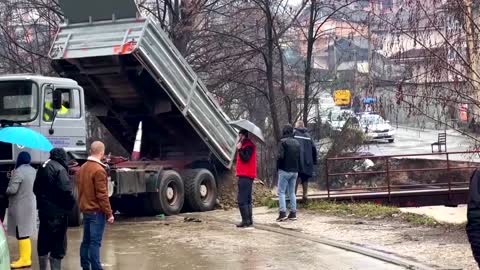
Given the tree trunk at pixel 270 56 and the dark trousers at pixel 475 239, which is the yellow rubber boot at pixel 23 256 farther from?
the tree trunk at pixel 270 56

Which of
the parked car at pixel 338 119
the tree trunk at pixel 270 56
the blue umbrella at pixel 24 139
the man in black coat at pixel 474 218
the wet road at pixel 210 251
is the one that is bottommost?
the wet road at pixel 210 251

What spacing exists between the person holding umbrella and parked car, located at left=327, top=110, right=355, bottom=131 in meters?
19.8

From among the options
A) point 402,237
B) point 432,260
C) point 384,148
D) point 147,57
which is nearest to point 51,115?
point 147,57

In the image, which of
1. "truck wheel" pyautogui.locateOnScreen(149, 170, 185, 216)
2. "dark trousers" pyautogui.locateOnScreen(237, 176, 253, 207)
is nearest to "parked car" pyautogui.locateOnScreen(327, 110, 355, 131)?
"truck wheel" pyautogui.locateOnScreen(149, 170, 185, 216)

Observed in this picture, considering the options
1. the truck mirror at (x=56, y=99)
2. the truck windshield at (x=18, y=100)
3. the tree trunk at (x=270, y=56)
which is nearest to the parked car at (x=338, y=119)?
the tree trunk at (x=270, y=56)

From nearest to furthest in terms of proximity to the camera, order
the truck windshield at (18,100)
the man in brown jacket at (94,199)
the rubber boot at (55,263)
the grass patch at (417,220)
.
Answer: the man in brown jacket at (94,199), the rubber boot at (55,263), the grass patch at (417,220), the truck windshield at (18,100)

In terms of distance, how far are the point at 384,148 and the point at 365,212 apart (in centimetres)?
2863

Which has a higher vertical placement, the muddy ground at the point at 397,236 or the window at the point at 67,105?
the window at the point at 67,105

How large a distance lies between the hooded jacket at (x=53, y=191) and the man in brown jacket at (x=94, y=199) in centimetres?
20

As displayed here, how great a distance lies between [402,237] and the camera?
11648mm

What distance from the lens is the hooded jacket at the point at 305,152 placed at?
14.4m

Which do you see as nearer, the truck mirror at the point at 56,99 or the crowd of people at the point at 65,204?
the crowd of people at the point at 65,204

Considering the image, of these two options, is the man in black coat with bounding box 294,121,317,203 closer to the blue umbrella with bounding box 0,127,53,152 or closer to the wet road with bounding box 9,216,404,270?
the wet road with bounding box 9,216,404,270

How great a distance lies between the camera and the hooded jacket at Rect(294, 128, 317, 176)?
A: 14.4 metres
